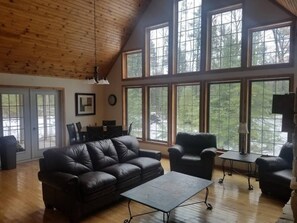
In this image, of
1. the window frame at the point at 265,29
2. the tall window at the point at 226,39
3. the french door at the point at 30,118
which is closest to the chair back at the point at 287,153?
the window frame at the point at 265,29

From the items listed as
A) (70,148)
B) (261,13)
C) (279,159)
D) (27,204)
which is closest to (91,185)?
(70,148)

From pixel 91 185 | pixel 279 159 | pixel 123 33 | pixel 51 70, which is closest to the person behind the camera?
pixel 91 185

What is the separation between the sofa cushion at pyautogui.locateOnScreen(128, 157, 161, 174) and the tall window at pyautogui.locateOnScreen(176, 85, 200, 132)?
221cm

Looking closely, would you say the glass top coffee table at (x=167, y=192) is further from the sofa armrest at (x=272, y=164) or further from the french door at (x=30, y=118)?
the french door at (x=30, y=118)

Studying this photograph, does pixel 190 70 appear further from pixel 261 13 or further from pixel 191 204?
pixel 191 204

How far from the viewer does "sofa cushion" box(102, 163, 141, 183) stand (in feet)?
12.0

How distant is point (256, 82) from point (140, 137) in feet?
12.5

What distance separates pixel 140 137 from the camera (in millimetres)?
7477

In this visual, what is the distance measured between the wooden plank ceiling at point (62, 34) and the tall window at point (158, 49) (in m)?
0.73

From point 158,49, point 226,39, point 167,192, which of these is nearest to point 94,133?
point 158,49

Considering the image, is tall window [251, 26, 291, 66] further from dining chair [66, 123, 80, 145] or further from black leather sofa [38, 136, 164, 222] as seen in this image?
dining chair [66, 123, 80, 145]

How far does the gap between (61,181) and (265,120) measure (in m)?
4.35

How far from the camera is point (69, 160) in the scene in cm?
359

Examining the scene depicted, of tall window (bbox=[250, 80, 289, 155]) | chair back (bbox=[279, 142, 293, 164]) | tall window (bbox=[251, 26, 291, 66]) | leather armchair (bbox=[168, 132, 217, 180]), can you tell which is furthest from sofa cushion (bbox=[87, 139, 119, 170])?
tall window (bbox=[251, 26, 291, 66])
